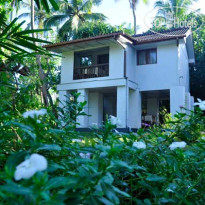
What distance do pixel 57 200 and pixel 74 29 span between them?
942 inches

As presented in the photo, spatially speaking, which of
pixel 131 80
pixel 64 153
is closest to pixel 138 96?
pixel 131 80

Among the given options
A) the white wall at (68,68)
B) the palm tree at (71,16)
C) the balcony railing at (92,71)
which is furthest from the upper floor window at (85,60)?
the palm tree at (71,16)

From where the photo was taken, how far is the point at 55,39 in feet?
81.8

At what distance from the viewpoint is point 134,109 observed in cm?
1349

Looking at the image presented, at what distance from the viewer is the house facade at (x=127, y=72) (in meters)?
12.7

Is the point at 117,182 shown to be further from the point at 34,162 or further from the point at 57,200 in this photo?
the point at 34,162

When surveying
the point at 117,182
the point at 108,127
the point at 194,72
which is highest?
the point at 194,72

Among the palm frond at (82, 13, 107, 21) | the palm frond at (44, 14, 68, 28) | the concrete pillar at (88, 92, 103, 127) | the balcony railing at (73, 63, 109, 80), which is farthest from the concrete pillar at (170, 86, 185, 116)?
the palm frond at (44, 14, 68, 28)

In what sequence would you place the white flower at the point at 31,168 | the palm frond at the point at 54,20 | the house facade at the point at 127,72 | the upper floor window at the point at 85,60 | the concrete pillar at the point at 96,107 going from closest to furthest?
the white flower at the point at 31,168
the house facade at the point at 127,72
the concrete pillar at the point at 96,107
the upper floor window at the point at 85,60
the palm frond at the point at 54,20

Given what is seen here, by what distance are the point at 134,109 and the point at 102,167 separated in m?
12.8

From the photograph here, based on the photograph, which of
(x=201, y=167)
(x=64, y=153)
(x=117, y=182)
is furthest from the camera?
(x=201, y=167)

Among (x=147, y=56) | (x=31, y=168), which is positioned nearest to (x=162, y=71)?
(x=147, y=56)

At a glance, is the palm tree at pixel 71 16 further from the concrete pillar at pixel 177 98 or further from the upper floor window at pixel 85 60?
the concrete pillar at pixel 177 98

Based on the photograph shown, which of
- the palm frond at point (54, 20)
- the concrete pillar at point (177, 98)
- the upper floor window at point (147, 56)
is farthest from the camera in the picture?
the palm frond at point (54, 20)
